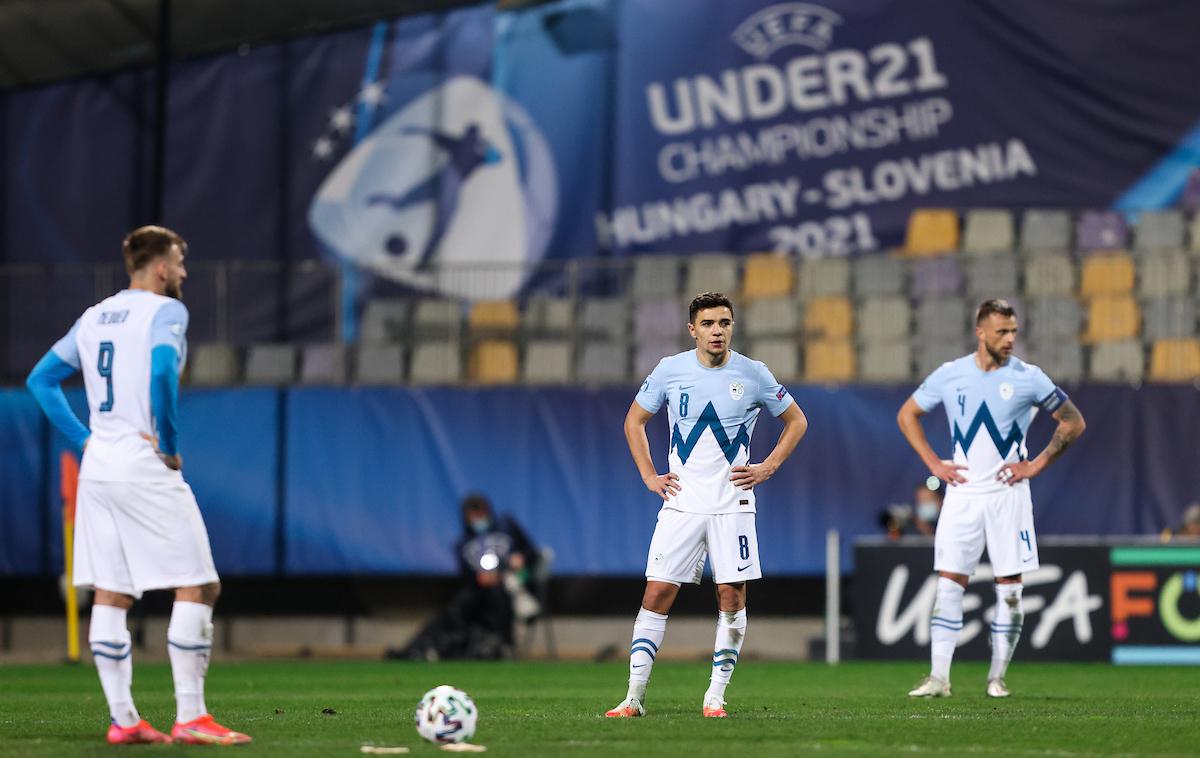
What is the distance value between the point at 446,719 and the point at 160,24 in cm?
1663

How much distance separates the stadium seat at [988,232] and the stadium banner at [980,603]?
6985 mm

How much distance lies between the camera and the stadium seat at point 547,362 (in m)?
23.0

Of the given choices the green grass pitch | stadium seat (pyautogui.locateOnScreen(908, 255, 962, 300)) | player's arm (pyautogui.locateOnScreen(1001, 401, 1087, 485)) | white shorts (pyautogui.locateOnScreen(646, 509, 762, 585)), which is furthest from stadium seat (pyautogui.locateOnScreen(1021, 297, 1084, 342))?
white shorts (pyautogui.locateOnScreen(646, 509, 762, 585))

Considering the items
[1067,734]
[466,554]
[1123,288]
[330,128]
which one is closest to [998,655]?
[1067,734]

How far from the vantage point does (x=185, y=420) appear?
874 inches

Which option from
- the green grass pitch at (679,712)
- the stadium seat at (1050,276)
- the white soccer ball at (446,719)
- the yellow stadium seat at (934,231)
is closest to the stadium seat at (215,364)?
the green grass pitch at (679,712)

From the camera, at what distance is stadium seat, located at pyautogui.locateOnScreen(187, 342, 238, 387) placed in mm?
23328

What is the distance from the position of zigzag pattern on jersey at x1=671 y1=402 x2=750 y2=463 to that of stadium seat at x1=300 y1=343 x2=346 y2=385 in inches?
538

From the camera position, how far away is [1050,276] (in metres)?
22.8

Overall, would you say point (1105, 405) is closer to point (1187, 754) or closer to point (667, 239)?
point (667, 239)

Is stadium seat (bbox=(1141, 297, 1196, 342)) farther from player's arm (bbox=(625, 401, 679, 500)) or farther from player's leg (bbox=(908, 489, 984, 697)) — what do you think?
player's arm (bbox=(625, 401, 679, 500))

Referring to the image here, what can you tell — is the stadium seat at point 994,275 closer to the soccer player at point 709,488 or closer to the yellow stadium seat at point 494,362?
the yellow stadium seat at point 494,362

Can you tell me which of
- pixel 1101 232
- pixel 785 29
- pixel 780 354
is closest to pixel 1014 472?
pixel 780 354

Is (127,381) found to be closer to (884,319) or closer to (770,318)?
(770,318)
